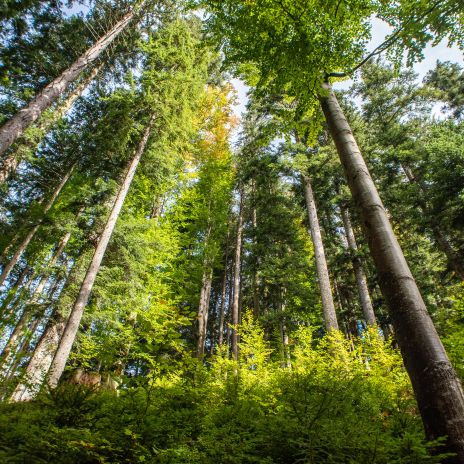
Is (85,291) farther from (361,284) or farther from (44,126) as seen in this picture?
(361,284)

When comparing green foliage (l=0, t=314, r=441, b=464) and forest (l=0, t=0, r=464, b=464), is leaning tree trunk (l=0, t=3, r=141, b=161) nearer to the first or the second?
forest (l=0, t=0, r=464, b=464)

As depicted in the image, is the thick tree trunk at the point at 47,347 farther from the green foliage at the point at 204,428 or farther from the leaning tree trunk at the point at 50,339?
the green foliage at the point at 204,428

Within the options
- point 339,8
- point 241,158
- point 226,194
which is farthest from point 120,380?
point 241,158

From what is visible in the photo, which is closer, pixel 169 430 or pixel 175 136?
pixel 169 430

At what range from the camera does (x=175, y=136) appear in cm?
1262

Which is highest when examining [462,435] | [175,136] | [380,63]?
[380,63]

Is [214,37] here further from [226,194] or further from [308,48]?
[226,194]

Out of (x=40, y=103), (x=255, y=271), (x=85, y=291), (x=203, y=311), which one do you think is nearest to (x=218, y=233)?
(x=255, y=271)

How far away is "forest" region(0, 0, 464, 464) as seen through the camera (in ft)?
8.08

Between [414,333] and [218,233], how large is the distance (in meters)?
15.9

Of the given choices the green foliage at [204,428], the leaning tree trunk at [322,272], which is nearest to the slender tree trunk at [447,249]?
the leaning tree trunk at [322,272]

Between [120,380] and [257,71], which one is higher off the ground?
[257,71]

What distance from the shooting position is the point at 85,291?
834cm

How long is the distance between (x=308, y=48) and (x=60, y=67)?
1239cm
